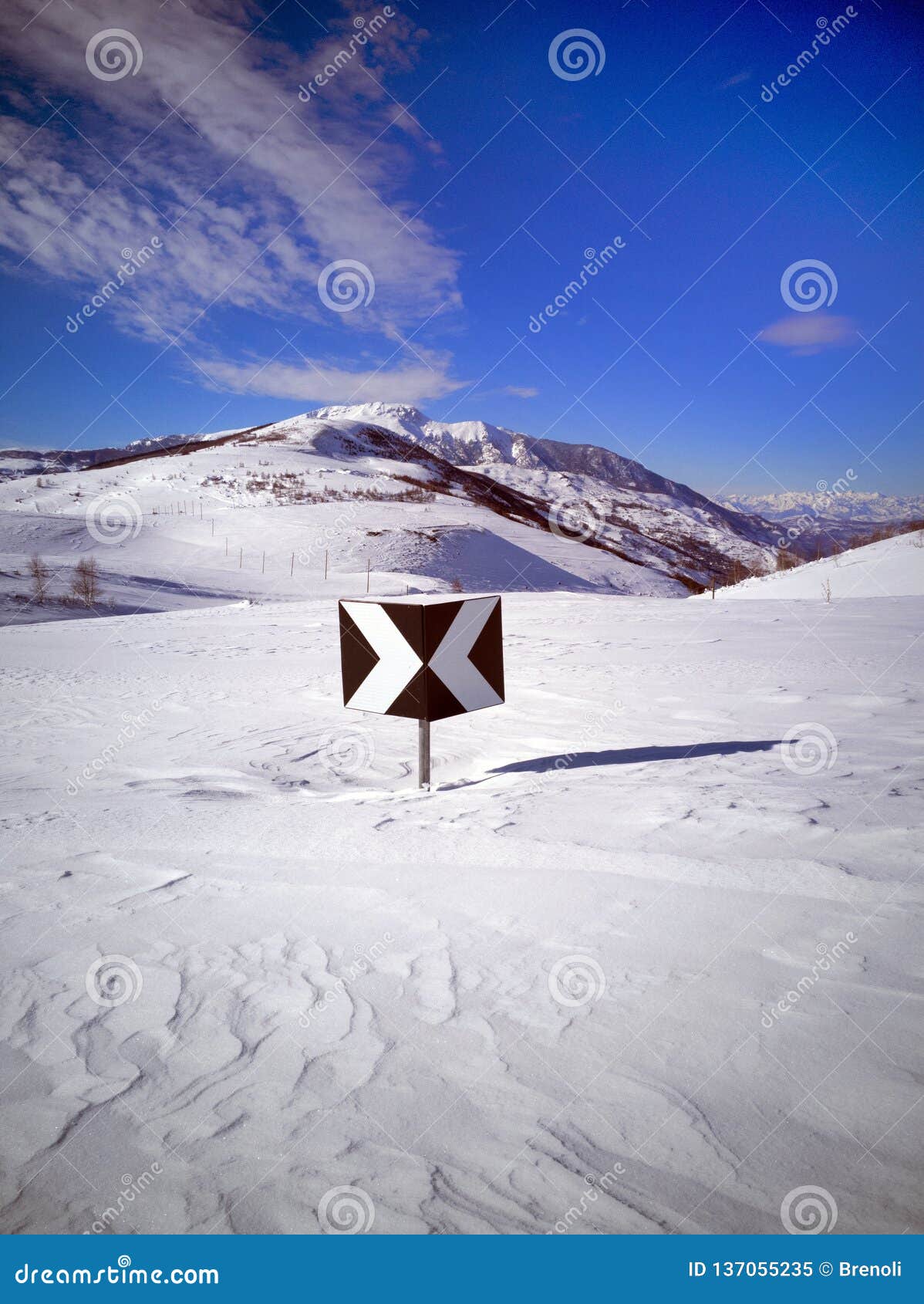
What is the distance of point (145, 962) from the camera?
2.31 meters

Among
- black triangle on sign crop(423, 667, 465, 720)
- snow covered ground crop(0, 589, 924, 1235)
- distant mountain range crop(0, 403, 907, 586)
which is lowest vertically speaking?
snow covered ground crop(0, 589, 924, 1235)

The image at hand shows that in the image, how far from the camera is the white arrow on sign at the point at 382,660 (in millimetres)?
4113

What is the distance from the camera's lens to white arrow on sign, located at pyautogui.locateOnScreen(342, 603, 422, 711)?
411cm

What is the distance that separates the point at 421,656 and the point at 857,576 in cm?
2035

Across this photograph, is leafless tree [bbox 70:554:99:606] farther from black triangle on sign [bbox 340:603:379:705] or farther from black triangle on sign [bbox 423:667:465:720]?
black triangle on sign [bbox 423:667:465:720]

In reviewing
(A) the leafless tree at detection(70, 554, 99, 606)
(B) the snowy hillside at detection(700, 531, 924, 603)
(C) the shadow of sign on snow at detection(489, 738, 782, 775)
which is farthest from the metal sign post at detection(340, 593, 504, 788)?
(A) the leafless tree at detection(70, 554, 99, 606)

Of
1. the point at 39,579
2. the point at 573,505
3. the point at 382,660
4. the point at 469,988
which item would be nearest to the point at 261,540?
the point at 39,579

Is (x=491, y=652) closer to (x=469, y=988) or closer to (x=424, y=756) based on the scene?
(x=424, y=756)

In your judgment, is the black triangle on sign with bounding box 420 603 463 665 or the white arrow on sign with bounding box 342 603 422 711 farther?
the white arrow on sign with bounding box 342 603 422 711

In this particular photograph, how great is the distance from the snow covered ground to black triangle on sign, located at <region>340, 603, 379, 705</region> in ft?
2.23

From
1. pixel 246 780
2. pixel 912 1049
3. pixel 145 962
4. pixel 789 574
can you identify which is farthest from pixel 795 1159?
pixel 789 574

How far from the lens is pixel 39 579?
23.1 m
